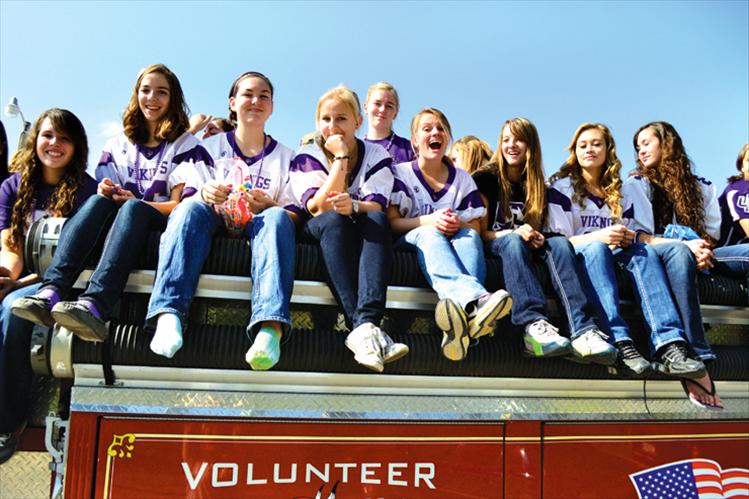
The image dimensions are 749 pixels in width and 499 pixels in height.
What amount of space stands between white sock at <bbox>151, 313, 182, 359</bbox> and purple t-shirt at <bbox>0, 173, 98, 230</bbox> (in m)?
0.95

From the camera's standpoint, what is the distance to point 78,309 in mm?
1944

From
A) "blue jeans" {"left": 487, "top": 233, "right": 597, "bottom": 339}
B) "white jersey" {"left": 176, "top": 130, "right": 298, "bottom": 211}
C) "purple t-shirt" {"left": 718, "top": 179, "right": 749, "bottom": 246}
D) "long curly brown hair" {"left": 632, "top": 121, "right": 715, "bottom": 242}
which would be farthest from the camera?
"purple t-shirt" {"left": 718, "top": 179, "right": 749, "bottom": 246}

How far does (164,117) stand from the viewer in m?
3.07

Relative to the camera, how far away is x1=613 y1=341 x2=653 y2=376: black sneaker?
2462mm

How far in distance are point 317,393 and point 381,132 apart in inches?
86.2

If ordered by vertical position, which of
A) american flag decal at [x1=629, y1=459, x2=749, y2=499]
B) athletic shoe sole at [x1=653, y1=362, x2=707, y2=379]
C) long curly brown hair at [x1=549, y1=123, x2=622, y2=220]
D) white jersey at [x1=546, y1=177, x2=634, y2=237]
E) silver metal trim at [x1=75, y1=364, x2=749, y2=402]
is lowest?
american flag decal at [x1=629, y1=459, x2=749, y2=499]

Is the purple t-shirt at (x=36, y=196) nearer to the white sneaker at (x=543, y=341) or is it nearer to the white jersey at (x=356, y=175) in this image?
the white jersey at (x=356, y=175)

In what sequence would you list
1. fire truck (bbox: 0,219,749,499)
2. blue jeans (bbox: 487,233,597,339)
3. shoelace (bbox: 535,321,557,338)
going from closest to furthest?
fire truck (bbox: 0,219,749,499) < shoelace (bbox: 535,321,557,338) < blue jeans (bbox: 487,233,597,339)

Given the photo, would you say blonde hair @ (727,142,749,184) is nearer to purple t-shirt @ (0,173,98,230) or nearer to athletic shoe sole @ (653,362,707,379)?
athletic shoe sole @ (653,362,707,379)

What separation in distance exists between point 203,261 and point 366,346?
0.68 metres

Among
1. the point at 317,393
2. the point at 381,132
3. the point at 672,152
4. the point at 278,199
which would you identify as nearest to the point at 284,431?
the point at 317,393

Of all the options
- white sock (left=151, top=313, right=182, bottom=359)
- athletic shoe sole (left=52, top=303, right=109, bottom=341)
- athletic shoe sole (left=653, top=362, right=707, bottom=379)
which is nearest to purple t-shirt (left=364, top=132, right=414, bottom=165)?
athletic shoe sole (left=653, top=362, right=707, bottom=379)

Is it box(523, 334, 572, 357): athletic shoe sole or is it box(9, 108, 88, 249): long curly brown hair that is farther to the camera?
box(9, 108, 88, 249): long curly brown hair

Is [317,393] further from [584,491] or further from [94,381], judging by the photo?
[584,491]
